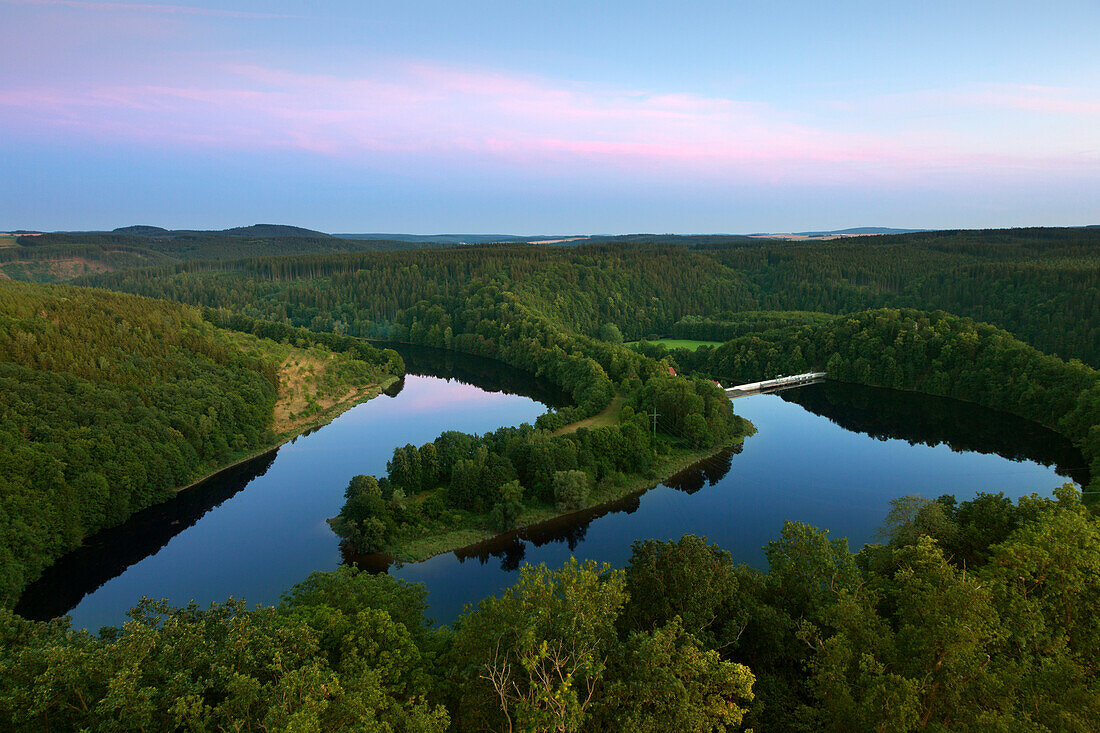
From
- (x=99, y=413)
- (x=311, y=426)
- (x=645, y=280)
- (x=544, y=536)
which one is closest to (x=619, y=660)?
(x=544, y=536)

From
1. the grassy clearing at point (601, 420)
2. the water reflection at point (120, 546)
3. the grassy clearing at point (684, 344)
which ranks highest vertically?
the grassy clearing at point (601, 420)

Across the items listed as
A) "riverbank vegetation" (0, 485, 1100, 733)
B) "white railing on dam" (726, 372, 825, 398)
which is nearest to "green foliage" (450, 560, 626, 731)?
"riverbank vegetation" (0, 485, 1100, 733)

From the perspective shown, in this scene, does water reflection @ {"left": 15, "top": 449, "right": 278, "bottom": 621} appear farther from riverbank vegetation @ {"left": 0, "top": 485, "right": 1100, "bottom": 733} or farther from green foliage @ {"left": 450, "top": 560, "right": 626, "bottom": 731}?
green foliage @ {"left": 450, "top": 560, "right": 626, "bottom": 731}

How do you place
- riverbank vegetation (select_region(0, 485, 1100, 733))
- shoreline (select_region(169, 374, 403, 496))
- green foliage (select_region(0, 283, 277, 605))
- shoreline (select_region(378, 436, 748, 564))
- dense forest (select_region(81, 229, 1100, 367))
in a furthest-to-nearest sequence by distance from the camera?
dense forest (select_region(81, 229, 1100, 367)) → shoreline (select_region(169, 374, 403, 496)) → shoreline (select_region(378, 436, 748, 564)) → green foliage (select_region(0, 283, 277, 605)) → riverbank vegetation (select_region(0, 485, 1100, 733))

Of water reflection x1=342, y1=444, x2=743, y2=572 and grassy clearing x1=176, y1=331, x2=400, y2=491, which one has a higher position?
grassy clearing x1=176, y1=331, x2=400, y2=491

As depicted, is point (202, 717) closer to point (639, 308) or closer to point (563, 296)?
point (563, 296)

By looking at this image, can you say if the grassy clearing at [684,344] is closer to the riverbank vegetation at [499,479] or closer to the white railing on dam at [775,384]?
the white railing on dam at [775,384]

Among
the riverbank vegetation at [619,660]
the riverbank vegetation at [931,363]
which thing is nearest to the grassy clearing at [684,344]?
the riverbank vegetation at [931,363]

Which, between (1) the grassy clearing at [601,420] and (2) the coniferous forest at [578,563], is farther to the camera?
(1) the grassy clearing at [601,420]

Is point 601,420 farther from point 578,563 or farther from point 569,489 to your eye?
point 578,563
